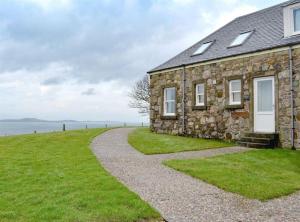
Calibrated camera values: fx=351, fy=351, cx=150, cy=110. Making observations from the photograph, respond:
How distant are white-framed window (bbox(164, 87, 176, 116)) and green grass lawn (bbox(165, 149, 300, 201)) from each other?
8.27 m

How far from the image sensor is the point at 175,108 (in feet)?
69.2

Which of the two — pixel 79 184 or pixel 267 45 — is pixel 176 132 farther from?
pixel 79 184

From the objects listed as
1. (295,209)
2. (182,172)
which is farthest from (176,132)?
(295,209)

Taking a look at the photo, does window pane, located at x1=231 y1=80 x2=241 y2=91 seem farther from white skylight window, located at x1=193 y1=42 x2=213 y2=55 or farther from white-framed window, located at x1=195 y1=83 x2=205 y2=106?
white skylight window, located at x1=193 y1=42 x2=213 y2=55

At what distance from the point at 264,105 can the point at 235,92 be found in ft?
5.85

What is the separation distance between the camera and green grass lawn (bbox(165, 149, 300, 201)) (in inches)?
324

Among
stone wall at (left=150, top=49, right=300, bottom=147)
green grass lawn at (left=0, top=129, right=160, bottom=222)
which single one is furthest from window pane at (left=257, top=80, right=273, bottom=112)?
green grass lawn at (left=0, top=129, right=160, bottom=222)

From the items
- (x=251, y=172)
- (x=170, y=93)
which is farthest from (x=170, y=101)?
(x=251, y=172)

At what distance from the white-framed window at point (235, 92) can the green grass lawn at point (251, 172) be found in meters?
4.26

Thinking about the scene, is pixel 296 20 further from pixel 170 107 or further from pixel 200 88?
pixel 170 107

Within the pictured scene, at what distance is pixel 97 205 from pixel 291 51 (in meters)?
11.7

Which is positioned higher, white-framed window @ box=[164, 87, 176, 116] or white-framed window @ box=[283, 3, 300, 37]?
white-framed window @ box=[283, 3, 300, 37]

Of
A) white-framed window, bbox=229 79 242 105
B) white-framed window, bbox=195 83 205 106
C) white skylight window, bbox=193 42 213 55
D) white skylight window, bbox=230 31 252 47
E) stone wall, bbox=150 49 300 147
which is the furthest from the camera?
white skylight window, bbox=193 42 213 55

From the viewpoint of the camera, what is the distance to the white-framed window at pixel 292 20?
15891mm
